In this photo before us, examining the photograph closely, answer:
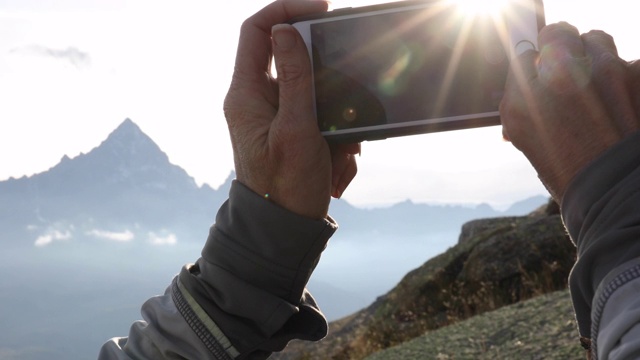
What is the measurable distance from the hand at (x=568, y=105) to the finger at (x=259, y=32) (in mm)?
1138

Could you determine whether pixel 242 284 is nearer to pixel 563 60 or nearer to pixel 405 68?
pixel 405 68

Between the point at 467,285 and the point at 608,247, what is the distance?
11631 millimetres

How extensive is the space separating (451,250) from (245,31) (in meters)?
13.5

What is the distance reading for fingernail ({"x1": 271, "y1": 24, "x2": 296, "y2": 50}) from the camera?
106 inches

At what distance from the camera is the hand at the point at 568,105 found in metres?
1.73

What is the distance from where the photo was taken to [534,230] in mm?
12578

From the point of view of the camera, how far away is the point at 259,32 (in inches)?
112

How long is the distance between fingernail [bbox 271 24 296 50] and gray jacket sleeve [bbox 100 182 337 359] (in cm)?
60

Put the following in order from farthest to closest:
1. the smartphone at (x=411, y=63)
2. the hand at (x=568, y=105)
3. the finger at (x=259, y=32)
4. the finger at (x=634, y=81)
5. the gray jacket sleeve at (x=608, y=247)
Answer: the finger at (x=259, y=32) → the smartphone at (x=411, y=63) → the finger at (x=634, y=81) → the hand at (x=568, y=105) → the gray jacket sleeve at (x=608, y=247)

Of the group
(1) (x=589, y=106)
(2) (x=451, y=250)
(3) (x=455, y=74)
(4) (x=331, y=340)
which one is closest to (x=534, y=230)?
(2) (x=451, y=250)

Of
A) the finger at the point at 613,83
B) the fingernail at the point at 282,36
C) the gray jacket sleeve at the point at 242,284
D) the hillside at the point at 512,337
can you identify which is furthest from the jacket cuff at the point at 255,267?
the hillside at the point at 512,337

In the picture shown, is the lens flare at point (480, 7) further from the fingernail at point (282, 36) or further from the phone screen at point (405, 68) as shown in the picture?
the fingernail at point (282, 36)

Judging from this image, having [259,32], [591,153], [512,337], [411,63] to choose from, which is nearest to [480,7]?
[411,63]

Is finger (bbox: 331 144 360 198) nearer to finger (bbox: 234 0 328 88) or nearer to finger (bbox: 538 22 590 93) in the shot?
finger (bbox: 234 0 328 88)
